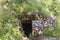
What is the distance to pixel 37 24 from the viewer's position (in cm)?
487

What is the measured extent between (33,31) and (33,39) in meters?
0.19

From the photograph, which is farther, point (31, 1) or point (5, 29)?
point (31, 1)

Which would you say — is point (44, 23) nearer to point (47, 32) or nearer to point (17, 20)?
point (47, 32)

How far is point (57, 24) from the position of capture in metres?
4.83

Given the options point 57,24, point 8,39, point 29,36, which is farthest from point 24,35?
point 57,24

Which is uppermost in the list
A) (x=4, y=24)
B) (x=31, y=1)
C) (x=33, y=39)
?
(x=31, y=1)

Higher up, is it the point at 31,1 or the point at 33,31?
the point at 31,1

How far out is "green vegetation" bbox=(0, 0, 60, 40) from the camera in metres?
4.59

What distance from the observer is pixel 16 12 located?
494 cm

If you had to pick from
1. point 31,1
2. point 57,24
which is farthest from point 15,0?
point 57,24

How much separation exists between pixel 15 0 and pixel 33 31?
75cm

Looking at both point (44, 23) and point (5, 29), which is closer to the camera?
point (5, 29)

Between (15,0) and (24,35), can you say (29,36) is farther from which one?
(15,0)

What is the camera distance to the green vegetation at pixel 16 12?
459cm
